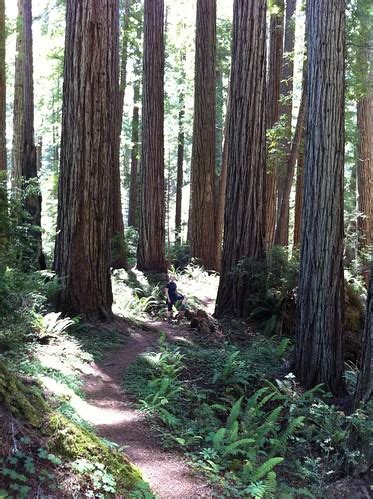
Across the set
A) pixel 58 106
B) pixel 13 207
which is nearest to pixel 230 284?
pixel 13 207

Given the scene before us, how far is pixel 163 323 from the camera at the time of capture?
1170 cm

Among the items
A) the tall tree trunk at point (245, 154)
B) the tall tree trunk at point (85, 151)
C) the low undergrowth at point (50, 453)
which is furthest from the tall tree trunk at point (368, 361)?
the tall tree trunk at point (245, 154)

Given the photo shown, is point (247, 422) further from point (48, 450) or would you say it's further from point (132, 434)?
point (48, 450)

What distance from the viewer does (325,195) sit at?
7.54 meters

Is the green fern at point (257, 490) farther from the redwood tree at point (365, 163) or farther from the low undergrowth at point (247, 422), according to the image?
the redwood tree at point (365, 163)

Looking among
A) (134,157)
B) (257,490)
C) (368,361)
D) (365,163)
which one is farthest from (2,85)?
(134,157)

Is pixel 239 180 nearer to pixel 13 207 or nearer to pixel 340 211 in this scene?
pixel 340 211

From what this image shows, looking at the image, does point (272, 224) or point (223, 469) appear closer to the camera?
point (223, 469)

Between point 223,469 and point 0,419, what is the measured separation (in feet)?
7.77

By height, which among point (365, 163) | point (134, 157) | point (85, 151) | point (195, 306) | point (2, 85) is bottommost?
point (195, 306)

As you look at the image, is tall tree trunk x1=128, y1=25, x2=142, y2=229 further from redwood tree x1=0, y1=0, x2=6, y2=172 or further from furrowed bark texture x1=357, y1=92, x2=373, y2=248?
furrowed bark texture x1=357, y1=92, x2=373, y2=248

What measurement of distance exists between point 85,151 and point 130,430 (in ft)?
18.1

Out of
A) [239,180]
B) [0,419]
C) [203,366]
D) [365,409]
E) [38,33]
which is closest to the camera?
[0,419]

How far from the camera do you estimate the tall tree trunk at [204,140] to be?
17047 mm
